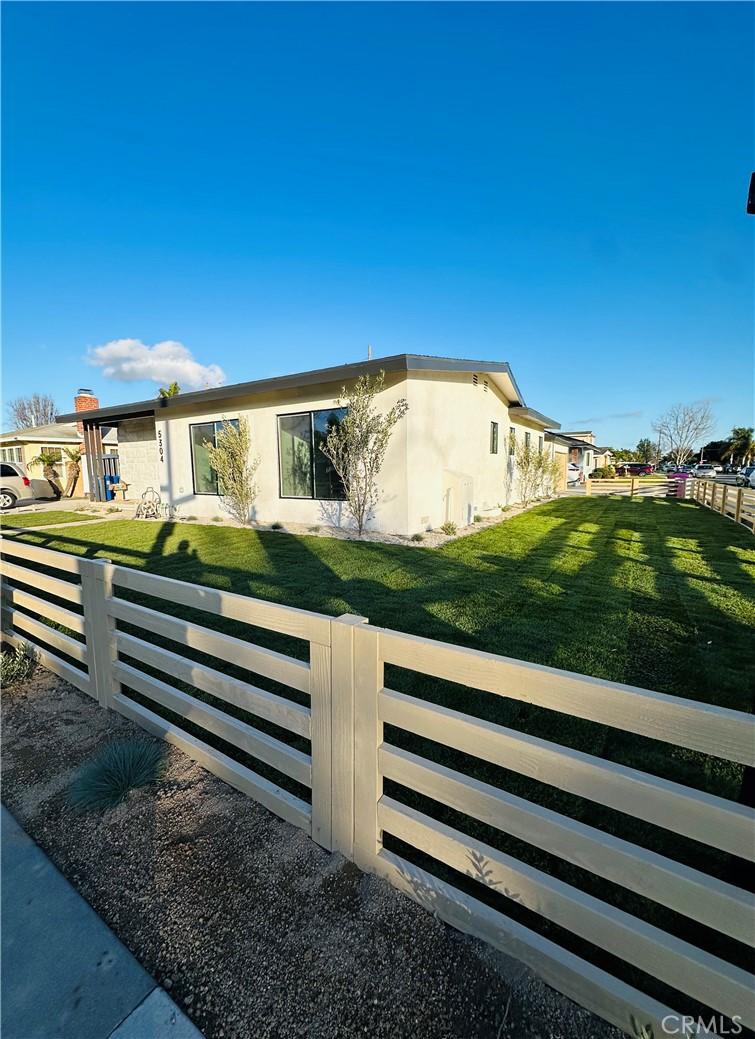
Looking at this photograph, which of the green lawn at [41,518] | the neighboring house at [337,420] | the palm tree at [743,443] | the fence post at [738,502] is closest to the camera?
the neighboring house at [337,420]

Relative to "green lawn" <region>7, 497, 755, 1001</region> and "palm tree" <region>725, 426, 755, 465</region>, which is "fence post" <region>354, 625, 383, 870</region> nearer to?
"green lawn" <region>7, 497, 755, 1001</region>

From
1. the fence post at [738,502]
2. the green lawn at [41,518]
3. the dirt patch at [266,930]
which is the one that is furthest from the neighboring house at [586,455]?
the dirt patch at [266,930]

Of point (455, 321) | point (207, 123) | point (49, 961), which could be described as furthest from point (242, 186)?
point (49, 961)

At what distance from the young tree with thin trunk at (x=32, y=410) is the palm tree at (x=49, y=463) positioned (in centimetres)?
3343

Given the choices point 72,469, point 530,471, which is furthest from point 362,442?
point 72,469

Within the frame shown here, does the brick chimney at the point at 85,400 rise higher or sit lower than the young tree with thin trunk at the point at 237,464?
higher

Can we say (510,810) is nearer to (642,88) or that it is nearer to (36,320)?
(642,88)

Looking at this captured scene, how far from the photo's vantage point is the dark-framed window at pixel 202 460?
12633 millimetres

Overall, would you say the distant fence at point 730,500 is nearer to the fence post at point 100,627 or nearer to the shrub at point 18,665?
the fence post at point 100,627

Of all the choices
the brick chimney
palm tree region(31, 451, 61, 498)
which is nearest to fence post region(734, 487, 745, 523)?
the brick chimney

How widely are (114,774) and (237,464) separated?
960 centimetres

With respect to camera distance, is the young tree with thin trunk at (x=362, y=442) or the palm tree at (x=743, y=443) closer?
the young tree with thin trunk at (x=362, y=442)

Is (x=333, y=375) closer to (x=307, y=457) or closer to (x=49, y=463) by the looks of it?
(x=307, y=457)

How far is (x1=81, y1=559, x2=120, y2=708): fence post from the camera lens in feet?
10.0
